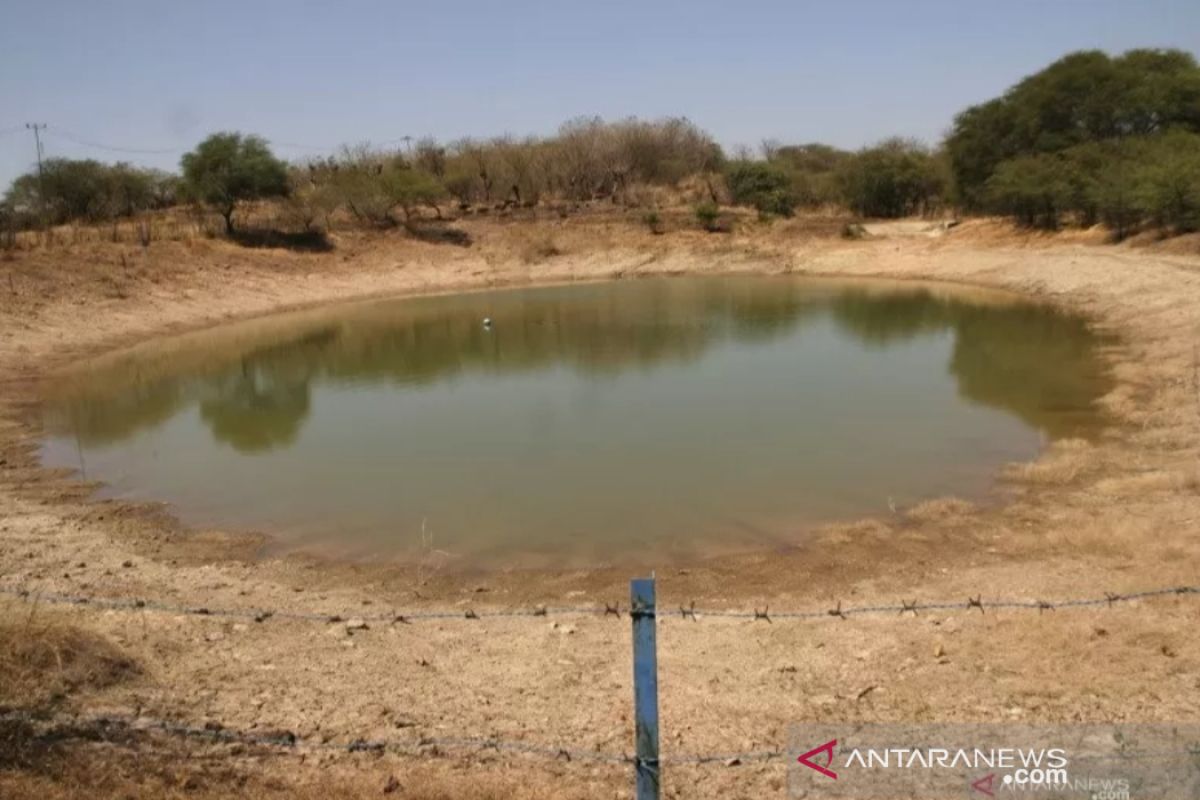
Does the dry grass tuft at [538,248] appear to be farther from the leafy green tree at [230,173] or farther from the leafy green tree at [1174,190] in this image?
the leafy green tree at [1174,190]

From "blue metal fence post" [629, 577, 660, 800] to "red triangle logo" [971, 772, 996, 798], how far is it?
5.36ft

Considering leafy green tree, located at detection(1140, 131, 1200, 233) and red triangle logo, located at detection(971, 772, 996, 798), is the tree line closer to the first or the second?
leafy green tree, located at detection(1140, 131, 1200, 233)

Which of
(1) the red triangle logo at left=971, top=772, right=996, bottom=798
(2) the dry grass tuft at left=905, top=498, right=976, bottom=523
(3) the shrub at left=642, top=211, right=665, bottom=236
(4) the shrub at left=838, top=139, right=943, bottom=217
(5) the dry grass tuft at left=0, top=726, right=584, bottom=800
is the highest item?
(4) the shrub at left=838, top=139, right=943, bottom=217

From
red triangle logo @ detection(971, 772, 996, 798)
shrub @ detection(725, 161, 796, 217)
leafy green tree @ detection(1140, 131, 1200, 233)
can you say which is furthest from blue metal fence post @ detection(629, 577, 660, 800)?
shrub @ detection(725, 161, 796, 217)

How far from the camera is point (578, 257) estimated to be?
39.5 m

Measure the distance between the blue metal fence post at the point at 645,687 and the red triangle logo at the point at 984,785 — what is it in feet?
5.36

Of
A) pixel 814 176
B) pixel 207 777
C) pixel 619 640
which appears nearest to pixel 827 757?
pixel 619 640

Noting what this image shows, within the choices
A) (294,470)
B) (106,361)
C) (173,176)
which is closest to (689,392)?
(294,470)

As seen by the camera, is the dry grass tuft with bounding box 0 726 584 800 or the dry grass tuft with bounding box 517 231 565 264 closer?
the dry grass tuft with bounding box 0 726 584 800

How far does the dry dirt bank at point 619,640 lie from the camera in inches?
186

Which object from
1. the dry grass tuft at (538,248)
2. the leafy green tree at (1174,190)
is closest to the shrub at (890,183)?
the dry grass tuft at (538,248)

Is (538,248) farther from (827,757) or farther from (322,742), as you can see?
(827,757)

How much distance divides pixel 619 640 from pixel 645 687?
3.21m

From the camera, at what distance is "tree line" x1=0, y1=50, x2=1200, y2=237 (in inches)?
1246
